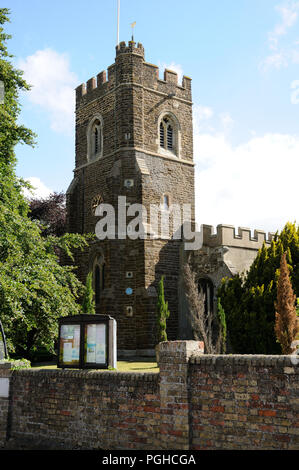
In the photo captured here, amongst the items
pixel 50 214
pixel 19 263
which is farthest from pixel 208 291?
pixel 50 214

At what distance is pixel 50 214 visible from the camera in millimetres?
29688

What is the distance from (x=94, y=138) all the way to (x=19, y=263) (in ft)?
46.6

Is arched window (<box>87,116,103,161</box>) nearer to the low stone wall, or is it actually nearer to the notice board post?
the notice board post

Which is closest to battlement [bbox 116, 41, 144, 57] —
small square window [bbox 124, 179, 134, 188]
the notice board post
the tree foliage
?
small square window [bbox 124, 179, 134, 188]

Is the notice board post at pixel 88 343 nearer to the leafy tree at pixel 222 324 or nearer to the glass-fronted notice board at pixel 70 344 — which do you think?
the glass-fronted notice board at pixel 70 344

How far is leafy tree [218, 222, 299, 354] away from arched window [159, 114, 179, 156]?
852 cm

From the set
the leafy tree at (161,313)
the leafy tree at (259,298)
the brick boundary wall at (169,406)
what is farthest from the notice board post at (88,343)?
the leafy tree at (161,313)

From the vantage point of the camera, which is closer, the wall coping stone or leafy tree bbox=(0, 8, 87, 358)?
the wall coping stone

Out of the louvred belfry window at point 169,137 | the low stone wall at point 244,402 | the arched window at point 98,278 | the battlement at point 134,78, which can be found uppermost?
the battlement at point 134,78

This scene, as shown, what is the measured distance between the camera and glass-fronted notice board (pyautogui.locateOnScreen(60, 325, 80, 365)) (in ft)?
28.4

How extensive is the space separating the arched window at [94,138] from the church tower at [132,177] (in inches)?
2.2

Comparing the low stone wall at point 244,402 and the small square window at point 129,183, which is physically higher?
the small square window at point 129,183

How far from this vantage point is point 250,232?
22.8 meters
